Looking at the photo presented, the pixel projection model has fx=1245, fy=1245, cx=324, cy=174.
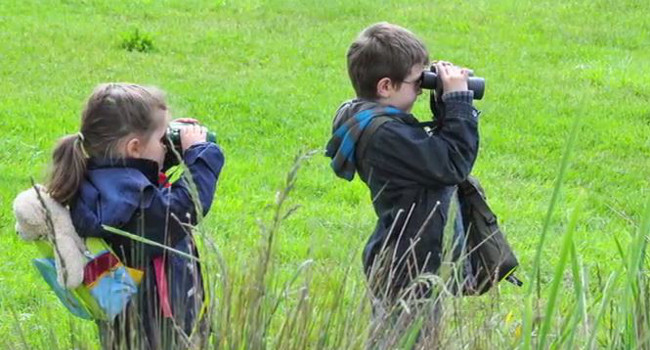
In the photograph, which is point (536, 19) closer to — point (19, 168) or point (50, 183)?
point (19, 168)

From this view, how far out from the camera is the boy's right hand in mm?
4270

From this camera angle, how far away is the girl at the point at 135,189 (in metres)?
3.66

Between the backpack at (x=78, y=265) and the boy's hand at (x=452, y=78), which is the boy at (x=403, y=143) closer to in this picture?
the boy's hand at (x=452, y=78)

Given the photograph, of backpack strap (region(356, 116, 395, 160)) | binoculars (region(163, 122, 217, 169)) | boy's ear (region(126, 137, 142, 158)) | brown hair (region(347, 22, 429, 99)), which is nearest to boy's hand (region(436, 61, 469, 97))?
brown hair (region(347, 22, 429, 99))

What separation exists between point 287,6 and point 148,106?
11838mm

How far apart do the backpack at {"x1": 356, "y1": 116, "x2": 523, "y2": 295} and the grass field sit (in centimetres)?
15

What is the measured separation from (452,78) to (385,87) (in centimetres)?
24

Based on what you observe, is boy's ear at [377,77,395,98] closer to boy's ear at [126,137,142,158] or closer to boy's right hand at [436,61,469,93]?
boy's right hand at [436,61,469,93]

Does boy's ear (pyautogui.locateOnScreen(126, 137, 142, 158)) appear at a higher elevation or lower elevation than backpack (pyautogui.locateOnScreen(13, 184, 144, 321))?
higher

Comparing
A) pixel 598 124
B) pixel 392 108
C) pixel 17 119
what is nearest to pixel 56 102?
pixel 17 119

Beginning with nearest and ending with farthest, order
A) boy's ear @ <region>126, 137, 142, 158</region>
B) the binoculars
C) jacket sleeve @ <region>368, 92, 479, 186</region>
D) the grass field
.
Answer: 1. boy's ear @ <region>126, 137, 142, 158</region>
2. the binoculars
3. jacket sleeve @ <region>368, 92, 479, 186</region>
4. the grass field

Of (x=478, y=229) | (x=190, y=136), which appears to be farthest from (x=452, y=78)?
(x=190, y=136)

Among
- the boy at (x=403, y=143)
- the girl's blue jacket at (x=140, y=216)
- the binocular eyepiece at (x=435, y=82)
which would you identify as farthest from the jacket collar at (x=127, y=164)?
the binocular eyepiece at (x=435, y=82)

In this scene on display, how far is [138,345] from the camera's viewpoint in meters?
3.18
